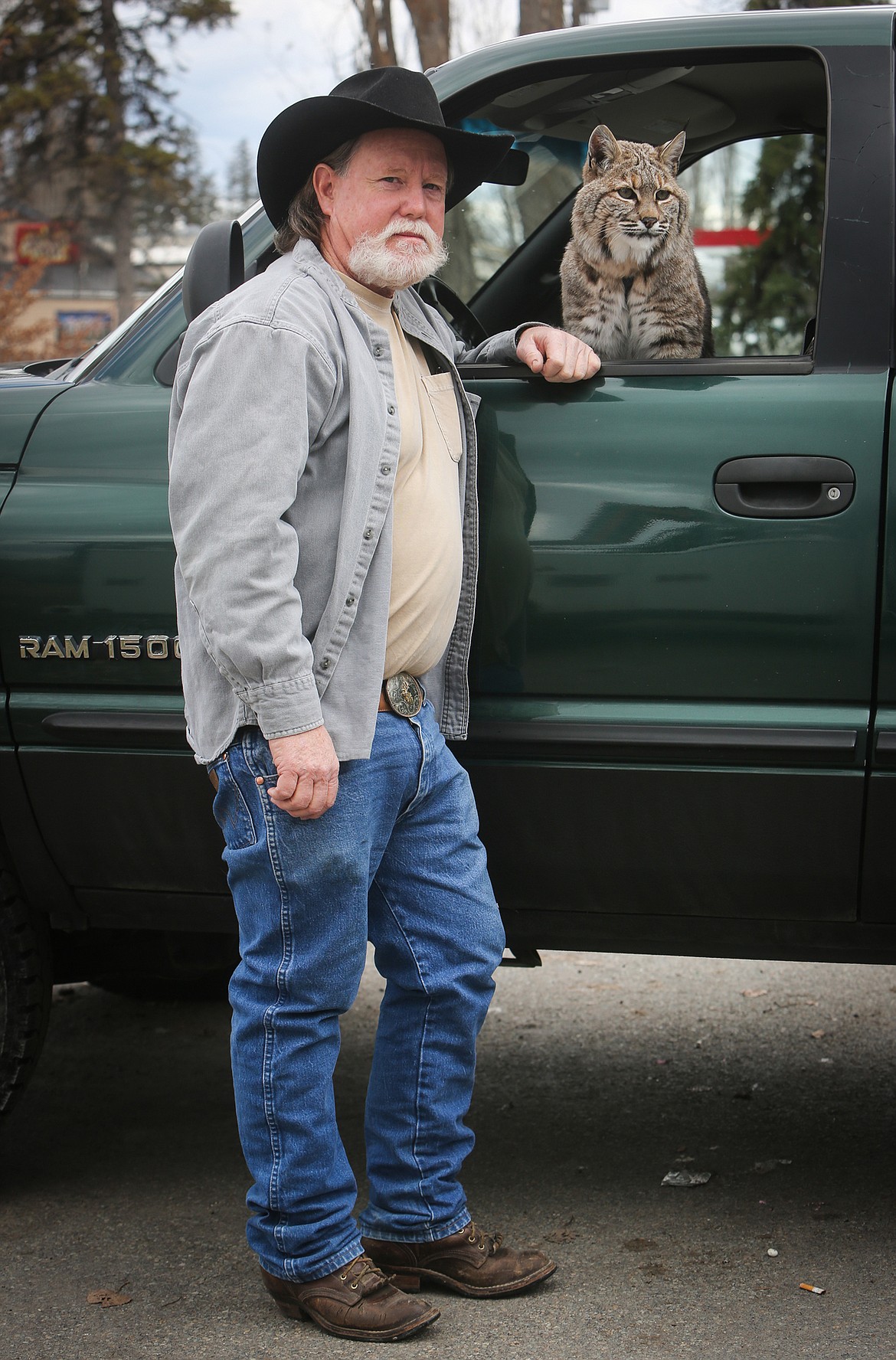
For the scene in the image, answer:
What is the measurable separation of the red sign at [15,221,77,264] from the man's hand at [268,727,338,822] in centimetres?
1578

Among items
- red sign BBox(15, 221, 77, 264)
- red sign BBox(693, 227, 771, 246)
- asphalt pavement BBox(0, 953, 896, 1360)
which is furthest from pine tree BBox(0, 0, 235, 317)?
asphalt pavement BBox(0, 953, 896, 1360)

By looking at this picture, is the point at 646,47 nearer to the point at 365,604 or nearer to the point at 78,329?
the point at 365,604

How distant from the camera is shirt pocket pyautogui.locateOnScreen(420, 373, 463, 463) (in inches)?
91.7

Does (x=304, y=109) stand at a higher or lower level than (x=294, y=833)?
higher

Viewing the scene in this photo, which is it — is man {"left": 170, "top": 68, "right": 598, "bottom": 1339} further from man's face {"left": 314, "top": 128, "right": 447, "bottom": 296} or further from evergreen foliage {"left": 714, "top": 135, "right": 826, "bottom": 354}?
evergreen foliage {"left": 714, "top": 135, "right": 826, "bottom": 354}

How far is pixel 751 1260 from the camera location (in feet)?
8.36

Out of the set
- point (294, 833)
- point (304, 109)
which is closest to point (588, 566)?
point (294, 833)

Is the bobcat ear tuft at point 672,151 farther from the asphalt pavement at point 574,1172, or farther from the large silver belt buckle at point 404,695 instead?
the asphalt pavement at point 574,1172

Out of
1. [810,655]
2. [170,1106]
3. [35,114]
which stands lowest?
[170,1106]

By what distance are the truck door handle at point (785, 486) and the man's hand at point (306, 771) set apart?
775 millimetres

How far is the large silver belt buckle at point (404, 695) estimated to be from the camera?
2.27 metres

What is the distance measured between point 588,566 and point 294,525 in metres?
0.50

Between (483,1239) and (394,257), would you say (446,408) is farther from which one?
(483,1239)

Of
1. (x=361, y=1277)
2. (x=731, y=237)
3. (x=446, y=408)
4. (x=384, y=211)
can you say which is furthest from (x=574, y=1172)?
(x=731, y=237)
